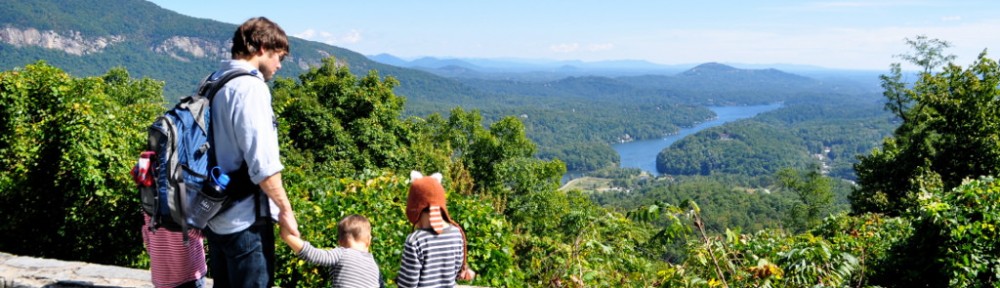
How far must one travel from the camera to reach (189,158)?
2.38 meters

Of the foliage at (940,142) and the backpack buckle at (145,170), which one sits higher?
the backpack buckle at (145,170)

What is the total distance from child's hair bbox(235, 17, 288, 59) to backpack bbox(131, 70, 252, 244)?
0.12 m

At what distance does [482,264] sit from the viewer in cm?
491

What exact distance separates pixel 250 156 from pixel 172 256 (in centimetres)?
118

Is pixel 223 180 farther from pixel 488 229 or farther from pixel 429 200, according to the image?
pixel 488 229

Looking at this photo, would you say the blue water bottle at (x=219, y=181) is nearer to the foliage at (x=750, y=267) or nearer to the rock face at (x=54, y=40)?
the foliage at (x=750, y=267)

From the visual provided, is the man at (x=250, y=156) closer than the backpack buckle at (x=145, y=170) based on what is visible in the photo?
Yes

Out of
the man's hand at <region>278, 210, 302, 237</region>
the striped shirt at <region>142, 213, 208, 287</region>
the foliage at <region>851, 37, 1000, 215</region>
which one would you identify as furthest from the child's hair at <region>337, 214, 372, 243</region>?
the foliage at <region>851, 37, 1000, 215</region>

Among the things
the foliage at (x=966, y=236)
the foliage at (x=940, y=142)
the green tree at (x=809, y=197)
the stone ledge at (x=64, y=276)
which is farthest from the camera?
the green tree at (x=809, y=197)

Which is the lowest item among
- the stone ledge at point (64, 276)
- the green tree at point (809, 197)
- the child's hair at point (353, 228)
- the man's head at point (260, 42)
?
the green tree at point (809, 197)

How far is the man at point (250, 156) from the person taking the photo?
7.58ft

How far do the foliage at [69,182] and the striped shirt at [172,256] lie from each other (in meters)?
2.80

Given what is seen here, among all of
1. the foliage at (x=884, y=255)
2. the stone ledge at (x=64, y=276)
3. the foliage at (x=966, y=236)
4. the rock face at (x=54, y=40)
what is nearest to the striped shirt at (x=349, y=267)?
the stone ledge at (x=64, y=276)

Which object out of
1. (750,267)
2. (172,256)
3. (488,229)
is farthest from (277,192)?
(750,267)
